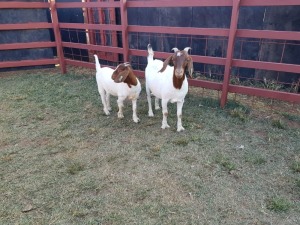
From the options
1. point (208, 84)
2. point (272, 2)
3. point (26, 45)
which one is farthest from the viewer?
point (26, 45)

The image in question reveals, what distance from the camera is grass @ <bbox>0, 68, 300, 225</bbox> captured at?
2777mm

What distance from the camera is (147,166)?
11.5 ft

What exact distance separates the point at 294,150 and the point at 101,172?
2.67 metres

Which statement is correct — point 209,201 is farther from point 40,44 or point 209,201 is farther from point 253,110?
point 40,44

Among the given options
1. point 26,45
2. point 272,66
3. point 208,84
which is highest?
point 272,66

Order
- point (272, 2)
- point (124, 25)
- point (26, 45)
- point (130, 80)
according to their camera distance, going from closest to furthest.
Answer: point (272, 2) < point (130, 80) < point (124, 25) < point (26, 45)

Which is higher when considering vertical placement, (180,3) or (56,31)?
(180,3)

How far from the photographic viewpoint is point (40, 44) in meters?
7.56

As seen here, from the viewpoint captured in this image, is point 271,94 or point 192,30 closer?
point 271,94

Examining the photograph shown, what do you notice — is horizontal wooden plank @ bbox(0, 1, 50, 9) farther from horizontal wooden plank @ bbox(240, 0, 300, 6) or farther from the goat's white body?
horizontal wooden plank @ bbox(240, 0, 300, 6)

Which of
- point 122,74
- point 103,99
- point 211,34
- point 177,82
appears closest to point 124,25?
point 103,99

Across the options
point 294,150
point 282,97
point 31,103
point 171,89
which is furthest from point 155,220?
point 31,103

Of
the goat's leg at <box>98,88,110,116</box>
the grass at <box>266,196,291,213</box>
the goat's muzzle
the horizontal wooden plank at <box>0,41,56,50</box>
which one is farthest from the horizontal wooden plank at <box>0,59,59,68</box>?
the grass at <box>266,196,291,213</box>

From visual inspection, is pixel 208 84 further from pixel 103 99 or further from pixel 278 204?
pixel 278 204
